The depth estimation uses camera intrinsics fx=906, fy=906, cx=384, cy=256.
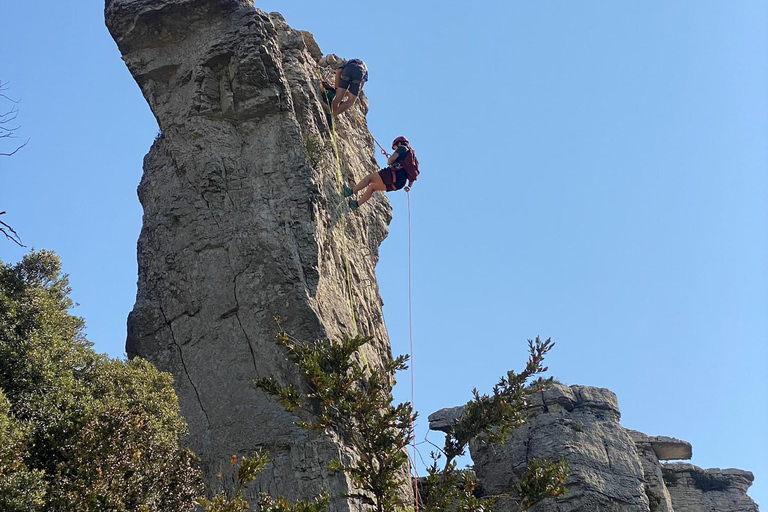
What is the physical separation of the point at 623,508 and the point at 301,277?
8151 mm

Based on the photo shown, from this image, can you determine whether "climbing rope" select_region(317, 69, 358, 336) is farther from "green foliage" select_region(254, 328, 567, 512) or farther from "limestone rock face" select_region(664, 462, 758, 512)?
"limestone rock face" select_region(664, 462, 758, 512)

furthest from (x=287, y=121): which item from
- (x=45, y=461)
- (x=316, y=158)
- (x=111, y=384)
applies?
(x=45, y=461)

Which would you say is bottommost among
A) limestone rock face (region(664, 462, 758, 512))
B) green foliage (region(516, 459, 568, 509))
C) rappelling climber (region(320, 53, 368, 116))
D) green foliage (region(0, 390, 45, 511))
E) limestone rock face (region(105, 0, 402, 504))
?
green foliage (region(0, 390, 45, 511))

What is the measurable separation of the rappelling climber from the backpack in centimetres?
155

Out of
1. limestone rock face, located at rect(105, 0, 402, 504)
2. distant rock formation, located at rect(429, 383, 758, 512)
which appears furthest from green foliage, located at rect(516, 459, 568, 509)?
distant rock formation, located at rect(429, 383, 758, 512)

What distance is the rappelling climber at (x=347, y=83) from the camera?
55.5 feet

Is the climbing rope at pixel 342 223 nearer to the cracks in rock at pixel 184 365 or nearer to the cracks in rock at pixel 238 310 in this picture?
the cracks in rock at pixel 238 310

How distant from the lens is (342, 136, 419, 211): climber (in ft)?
53.6

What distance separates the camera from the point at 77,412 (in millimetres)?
10312

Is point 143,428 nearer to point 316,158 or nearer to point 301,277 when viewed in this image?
point 301,277

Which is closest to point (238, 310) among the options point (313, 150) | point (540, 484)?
point (313, 150)

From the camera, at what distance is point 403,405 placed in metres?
10.6

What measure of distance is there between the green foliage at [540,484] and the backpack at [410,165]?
22.7ft

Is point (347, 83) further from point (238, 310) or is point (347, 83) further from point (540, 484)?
point (540, 484)
